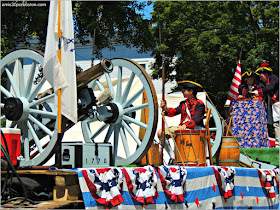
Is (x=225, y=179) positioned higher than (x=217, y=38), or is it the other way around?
(x=217, y=38)

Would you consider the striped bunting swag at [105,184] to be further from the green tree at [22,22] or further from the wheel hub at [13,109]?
the green tree at [22,22]

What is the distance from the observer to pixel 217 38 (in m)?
21.0

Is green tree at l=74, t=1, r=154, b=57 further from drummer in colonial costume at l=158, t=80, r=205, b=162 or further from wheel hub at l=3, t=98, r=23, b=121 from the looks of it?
wheel hub at l=3, t=98, r=23, b=121

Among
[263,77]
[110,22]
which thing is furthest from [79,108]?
[110,22]

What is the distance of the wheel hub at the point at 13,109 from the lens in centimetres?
602

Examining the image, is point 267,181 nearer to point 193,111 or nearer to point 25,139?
point 193,111

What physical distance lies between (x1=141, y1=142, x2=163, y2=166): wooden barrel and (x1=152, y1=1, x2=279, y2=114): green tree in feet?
46.1

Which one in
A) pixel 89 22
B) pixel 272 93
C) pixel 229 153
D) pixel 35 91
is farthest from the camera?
pixel 89 22

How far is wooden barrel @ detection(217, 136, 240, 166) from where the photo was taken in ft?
26.1

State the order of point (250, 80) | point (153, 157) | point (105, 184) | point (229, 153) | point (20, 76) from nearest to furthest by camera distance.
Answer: point (105, 184), point (20, 76), point (153, 157), point (229, 153), point (250, 80)

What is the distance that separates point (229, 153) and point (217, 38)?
13646 millimetres

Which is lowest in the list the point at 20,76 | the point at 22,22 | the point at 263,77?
the point at 20,76

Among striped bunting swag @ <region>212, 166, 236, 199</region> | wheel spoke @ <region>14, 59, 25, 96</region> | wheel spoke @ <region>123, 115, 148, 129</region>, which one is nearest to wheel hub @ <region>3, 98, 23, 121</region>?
wheel spoke @ <region>14, 59, 25, 96</region>

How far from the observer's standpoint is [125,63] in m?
6.55
